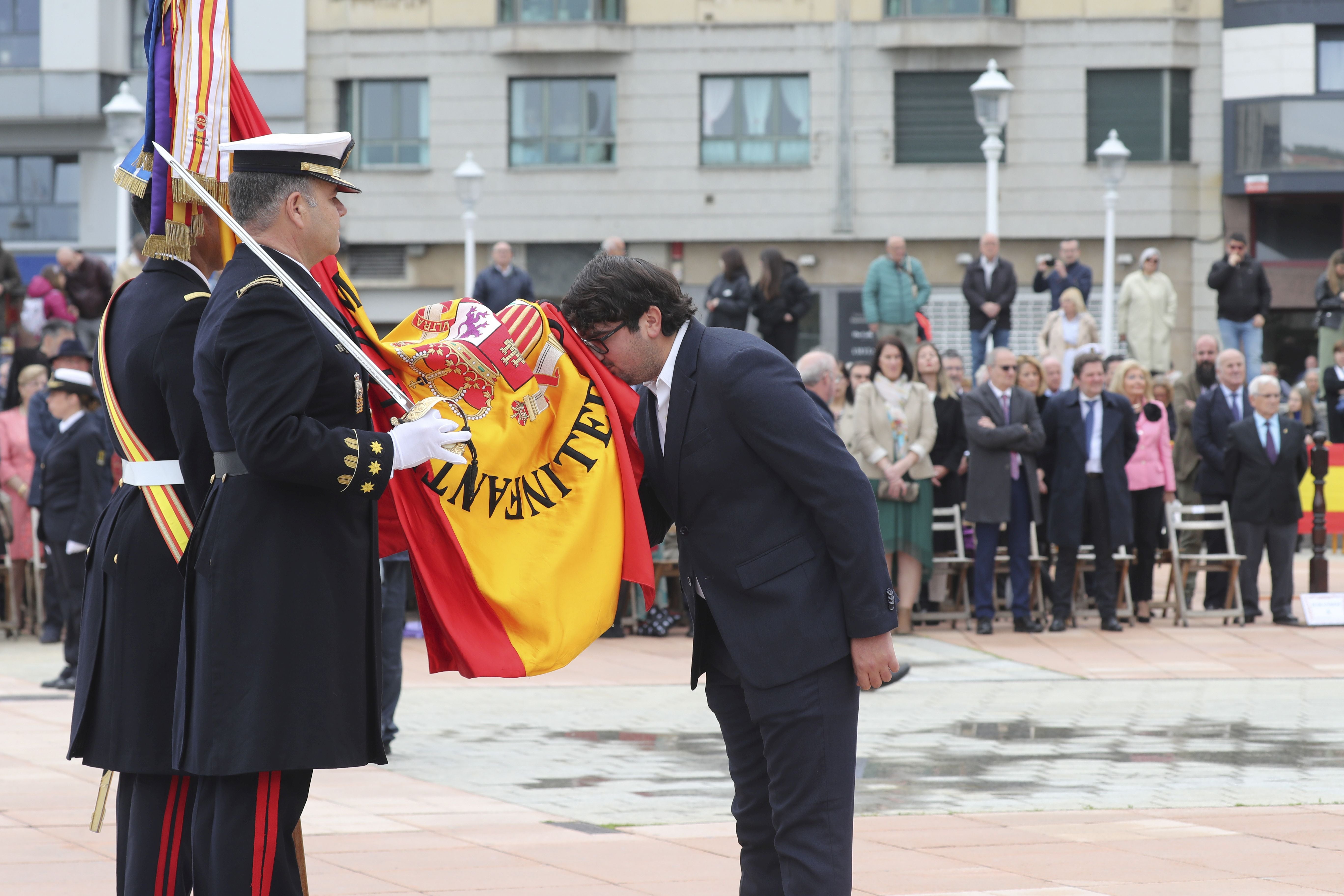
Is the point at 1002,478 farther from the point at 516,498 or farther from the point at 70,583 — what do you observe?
the point at 516,498

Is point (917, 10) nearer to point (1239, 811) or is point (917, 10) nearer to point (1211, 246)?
point (1211, 246)

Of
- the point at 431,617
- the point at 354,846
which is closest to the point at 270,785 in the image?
the point at 431,617

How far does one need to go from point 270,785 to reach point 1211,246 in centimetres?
3186

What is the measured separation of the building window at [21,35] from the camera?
3625cm

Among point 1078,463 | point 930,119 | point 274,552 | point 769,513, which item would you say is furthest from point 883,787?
point 930,119

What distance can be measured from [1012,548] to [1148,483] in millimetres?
1394

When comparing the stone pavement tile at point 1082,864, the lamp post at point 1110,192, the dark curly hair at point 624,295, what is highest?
the lamp post at point 1110,192

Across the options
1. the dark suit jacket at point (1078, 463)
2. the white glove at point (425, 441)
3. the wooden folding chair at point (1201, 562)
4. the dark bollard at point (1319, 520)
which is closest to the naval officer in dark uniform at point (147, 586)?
the white glove at point (425, 441)

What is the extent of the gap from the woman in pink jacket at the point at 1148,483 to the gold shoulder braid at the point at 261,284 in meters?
11.8

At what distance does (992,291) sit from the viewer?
873 inches

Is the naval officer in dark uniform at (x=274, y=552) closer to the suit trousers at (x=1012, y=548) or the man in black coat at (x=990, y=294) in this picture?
the suit trousers at (x=1012, y=548)

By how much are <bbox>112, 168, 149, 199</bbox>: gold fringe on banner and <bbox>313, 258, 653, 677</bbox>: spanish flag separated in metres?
0.59

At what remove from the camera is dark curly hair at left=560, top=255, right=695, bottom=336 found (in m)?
4.30

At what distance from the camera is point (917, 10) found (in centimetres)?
3409
